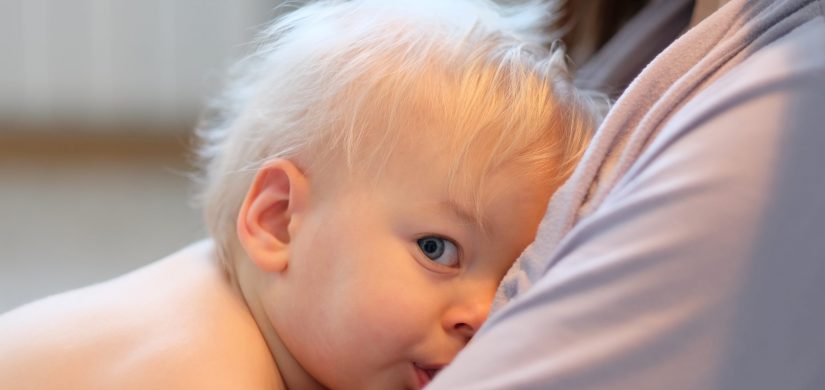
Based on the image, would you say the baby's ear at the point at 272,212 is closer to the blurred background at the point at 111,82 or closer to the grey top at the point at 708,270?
the grey top at the point at 708,270

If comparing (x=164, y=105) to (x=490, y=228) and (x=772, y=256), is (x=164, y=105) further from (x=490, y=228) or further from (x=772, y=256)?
(x=772, y=256)

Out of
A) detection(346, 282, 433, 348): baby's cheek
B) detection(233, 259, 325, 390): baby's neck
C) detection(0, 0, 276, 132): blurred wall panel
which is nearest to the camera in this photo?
detection(346, 282, 433, 348): baby's cheek

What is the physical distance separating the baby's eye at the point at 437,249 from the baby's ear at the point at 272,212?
122mm

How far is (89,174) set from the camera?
3385mm

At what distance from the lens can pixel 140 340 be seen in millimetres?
956

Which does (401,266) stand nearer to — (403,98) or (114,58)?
(403,98)

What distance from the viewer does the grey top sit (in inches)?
24.9

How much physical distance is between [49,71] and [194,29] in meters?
0.50

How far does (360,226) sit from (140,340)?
0.21 meters

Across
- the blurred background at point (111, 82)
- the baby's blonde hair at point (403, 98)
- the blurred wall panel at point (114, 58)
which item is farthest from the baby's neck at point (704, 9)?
the blurred wall panel at point (114, 58)

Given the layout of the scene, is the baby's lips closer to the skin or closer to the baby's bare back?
the skin

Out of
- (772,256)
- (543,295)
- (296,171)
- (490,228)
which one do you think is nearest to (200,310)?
(296,171)

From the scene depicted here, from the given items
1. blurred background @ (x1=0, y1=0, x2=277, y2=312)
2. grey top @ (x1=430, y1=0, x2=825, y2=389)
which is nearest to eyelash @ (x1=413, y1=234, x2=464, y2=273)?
grey top @ (x1=430, y1=0, x2=825, y2=389)

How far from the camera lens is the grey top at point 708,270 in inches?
24.9
